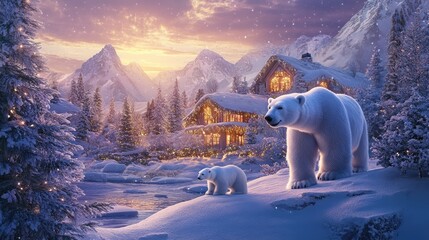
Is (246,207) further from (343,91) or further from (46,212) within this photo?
(343,91)

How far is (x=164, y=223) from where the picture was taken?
26.1 ft

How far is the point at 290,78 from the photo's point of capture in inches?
1633

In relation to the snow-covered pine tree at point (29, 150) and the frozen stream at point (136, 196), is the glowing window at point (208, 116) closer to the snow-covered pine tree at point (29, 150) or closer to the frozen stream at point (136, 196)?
the frozen stream at point (136, 196)

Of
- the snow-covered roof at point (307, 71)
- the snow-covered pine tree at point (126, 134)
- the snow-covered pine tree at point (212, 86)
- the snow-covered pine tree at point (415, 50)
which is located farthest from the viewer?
the snow-covered pine tree at point (212, 86)

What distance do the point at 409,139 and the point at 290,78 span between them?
114ft

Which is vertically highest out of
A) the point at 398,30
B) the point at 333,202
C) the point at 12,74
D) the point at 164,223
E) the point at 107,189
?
the point at 398,30

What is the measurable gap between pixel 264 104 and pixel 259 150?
981 centimetres

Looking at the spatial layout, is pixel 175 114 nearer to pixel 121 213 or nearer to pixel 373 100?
pixel 373 100

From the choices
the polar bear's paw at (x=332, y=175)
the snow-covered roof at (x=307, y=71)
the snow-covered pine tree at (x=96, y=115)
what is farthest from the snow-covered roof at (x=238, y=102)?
the polar bear's paw at (x=332, y=175)

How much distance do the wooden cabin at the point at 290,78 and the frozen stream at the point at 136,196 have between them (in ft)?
63.0

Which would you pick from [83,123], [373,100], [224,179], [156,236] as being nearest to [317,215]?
[156,236]

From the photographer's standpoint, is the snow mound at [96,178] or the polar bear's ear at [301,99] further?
the snow mound at [96,178]

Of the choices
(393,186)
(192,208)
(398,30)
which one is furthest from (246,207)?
(398,30)

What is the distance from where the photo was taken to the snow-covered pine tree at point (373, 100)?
29.9m
